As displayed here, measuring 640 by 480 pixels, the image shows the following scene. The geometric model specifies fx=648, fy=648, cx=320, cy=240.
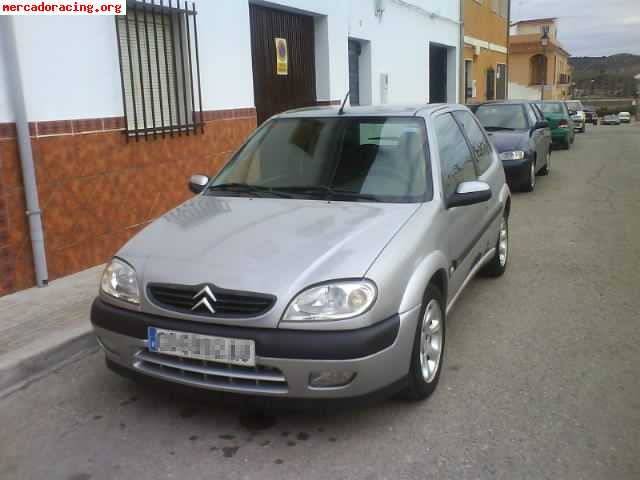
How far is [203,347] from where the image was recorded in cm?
307

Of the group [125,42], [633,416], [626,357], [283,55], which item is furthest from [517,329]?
[283,55]

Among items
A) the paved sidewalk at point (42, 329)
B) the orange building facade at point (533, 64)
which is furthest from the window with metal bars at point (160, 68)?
the orange building facade at point (533, 64)

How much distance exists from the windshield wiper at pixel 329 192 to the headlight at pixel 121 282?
1204 millimetres

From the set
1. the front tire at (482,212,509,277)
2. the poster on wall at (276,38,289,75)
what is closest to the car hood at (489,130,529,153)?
the poster on wall at (276,38,289,75)

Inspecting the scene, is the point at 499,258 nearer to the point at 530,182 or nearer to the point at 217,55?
the point at 217,55

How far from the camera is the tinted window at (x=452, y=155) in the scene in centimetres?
426

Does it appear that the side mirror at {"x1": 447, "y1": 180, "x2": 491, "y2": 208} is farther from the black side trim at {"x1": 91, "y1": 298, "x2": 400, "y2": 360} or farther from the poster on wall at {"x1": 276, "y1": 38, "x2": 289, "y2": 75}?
the poster on wall at {"x1": 276, "y1": 38, "x2": 289, "y2": 75}

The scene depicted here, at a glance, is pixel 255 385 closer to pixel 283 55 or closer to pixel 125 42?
pixel 125 42

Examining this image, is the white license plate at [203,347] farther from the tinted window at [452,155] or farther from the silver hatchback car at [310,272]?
the tinted window at [452,155]

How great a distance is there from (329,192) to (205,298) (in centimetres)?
133

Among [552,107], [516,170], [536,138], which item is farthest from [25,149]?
[552,107]

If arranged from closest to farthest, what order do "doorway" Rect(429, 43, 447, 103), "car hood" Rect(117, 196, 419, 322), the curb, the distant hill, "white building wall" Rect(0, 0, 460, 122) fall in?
"car hood" Rect(117, 196, 419, 322) < the curb < "white building wall" Rect(0, 0, 460, 122) < "doorway" Rect(429, 43, 447, 103) < the distant hill

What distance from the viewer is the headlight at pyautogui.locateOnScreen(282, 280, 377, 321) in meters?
3.01

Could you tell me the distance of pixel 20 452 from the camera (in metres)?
3.23
